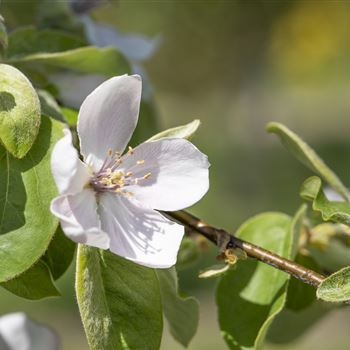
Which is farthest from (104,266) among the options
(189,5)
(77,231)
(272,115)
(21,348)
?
(272,115)

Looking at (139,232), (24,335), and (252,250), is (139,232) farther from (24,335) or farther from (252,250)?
(24,335)

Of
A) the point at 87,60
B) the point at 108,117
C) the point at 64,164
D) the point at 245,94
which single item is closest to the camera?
the point at 64,164

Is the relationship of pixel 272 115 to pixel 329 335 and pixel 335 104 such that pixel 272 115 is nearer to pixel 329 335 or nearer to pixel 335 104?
pixel 335 104

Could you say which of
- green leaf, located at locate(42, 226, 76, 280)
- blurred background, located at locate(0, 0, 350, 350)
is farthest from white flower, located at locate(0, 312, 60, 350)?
blurred background, located at locate(0, 0, 350, 350)

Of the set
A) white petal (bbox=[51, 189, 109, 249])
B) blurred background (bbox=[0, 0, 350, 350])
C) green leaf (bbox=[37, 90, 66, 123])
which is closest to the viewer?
white petal (bbox=[51, 189, 109, 249])

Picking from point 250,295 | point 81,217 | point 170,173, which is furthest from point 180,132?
point 250,295

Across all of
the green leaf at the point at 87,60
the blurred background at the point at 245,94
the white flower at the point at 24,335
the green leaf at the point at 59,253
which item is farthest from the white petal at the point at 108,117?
the blurred background at the point at 245,94

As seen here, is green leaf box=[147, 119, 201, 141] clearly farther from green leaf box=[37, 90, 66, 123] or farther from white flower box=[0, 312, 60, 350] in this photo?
white flower box=[0, 312, 60, 350]
